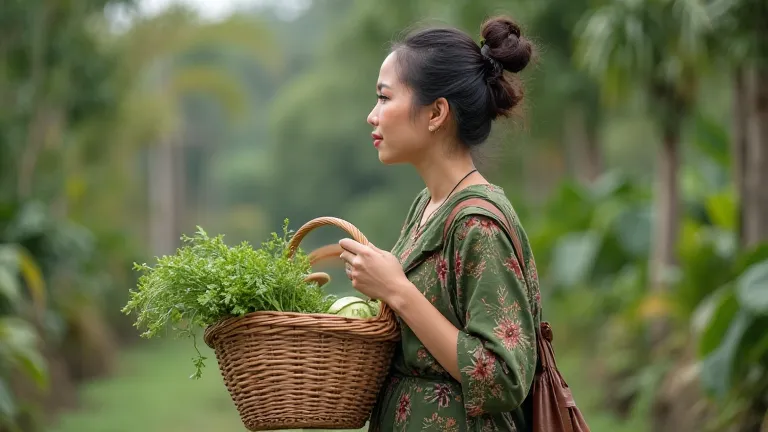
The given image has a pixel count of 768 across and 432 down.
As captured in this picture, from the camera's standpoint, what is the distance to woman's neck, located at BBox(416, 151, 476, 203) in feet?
8.52

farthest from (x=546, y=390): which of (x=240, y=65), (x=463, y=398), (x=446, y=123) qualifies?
(x=240, y=65)

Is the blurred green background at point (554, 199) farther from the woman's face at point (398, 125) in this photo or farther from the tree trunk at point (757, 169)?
the woman's face at point (398, 125)

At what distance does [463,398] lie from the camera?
95.8 inches

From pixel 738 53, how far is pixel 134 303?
4837 millimetres

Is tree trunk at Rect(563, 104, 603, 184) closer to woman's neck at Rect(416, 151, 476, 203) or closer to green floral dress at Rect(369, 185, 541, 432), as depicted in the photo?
woman's neck at Rect(416, 151, 476, 203)

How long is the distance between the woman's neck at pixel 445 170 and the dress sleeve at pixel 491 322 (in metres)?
0.19

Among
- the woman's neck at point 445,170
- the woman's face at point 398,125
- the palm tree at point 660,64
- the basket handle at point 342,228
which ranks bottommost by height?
the basket handle at point 342,228

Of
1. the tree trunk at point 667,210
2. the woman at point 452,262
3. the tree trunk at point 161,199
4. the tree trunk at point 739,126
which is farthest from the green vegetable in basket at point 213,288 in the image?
the tree trunk at point 161,199

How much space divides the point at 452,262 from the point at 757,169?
179 inches

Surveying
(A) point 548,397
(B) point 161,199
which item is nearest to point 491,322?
(A) point 548,397

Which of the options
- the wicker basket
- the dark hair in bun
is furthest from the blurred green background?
the wicker basket

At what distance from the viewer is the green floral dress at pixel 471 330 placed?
7.66ft

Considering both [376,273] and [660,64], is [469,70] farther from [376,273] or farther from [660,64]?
[660,64]

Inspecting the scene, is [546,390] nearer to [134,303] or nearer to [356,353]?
[356,353]
